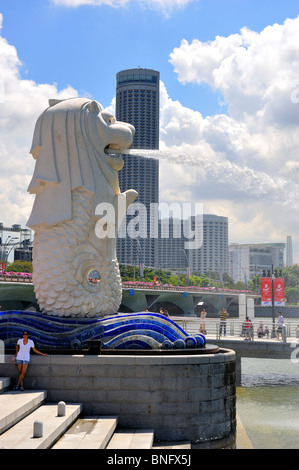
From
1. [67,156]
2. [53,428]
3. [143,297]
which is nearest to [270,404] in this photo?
[67,156]

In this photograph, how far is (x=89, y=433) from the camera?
35.0ft

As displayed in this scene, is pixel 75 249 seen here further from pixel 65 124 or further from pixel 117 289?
pixel 65 124

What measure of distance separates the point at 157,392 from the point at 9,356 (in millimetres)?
3524

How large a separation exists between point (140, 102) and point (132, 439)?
78115 millimetres

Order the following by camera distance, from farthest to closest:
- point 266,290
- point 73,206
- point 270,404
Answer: point 266,290 < point 270,404 < point 73,206

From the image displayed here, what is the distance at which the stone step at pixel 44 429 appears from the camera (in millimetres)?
9008

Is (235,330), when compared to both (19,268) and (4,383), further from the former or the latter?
(19,268)

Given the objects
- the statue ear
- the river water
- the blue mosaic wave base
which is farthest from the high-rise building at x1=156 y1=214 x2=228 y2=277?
the blue mosaic wave base

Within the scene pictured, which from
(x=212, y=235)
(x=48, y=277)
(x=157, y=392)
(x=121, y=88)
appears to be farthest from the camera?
(x=212, y=235)

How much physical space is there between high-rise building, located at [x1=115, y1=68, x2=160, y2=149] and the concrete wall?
223 ft

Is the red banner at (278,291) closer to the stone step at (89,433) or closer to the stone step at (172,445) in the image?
the stone step at (172,445)

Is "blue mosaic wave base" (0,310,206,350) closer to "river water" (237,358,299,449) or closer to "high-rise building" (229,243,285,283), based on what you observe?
"river water" (237,358,299,449)

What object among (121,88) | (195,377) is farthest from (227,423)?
(121,88)

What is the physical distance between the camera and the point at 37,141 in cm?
1587
